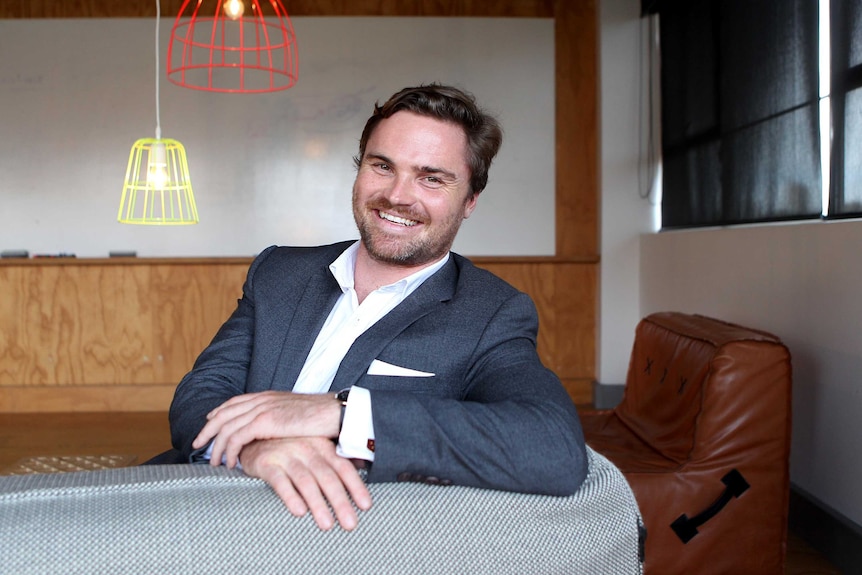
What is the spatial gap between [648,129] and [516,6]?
1192 mm

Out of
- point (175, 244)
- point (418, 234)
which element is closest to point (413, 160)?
point (418, 234)

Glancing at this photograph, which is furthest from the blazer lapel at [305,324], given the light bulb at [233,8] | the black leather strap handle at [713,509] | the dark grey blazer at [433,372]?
the light bulb at [233,8]

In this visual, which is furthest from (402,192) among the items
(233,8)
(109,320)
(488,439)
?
(109,320)

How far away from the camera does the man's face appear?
1.59 meters

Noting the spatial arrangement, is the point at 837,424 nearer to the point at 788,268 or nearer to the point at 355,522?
the point at 788,268

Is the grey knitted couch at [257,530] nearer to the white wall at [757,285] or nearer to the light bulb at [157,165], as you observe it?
the white wall at [757,285]

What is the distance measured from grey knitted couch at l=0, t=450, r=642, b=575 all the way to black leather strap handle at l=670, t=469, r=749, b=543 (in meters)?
1.55

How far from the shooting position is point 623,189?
509 centimetres

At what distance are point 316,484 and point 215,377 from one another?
2.67 feet

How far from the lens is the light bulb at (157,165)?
124 inches

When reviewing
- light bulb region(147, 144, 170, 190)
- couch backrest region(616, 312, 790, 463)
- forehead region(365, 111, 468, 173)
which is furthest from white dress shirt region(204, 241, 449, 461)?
light bulb region(147, 144, 170, 190)

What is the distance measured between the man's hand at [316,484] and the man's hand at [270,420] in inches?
4.9

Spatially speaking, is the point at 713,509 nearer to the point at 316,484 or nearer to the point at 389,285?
the point at 389,285

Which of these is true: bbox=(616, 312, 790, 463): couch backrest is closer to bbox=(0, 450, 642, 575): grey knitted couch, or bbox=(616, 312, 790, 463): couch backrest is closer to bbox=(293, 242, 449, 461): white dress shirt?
bbox=(293, 242, 449, 461): white dress shirt
